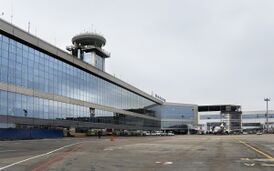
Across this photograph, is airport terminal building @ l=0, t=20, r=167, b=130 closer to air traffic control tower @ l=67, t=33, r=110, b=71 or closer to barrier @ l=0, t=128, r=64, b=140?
barrier @ l=0, t=128, r=64, b=140

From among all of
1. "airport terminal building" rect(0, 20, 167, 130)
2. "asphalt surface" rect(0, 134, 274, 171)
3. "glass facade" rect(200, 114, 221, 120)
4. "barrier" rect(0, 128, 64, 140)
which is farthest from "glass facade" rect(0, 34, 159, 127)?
"glass facade" rect(200, 114, 221, 120)

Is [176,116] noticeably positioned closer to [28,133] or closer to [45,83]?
[45,83]

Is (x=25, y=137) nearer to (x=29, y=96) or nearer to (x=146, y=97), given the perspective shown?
(x=29, y=96)

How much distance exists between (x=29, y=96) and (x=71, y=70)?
16.4m

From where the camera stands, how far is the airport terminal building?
50.4 m

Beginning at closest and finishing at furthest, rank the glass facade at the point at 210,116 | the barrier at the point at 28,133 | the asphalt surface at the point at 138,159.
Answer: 1. the asphalt surface at the point at 138,159
2. the barrier at the point at 28,133
3. the glass facade at the point at 210,116

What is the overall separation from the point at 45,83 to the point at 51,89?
2.26 metres

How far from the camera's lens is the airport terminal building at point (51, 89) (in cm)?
5038

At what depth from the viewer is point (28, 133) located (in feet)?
179

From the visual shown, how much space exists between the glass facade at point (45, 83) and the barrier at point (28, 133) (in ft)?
7.82

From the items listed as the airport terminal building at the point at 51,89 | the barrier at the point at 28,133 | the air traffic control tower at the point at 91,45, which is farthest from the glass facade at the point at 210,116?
the barrier at the point at 28,133

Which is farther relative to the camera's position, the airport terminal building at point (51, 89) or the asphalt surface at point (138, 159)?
the airport terminal building at point (51, 89)

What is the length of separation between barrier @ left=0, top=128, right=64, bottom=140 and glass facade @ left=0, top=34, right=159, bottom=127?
238cm

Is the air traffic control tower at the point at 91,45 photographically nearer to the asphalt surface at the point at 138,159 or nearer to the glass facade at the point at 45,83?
the glass facade at the point at 45,83
